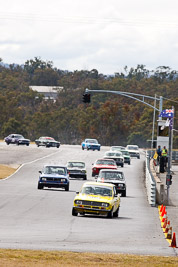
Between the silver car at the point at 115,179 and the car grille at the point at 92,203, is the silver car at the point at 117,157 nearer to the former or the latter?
the silver car at the point at 115,179

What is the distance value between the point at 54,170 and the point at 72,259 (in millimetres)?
23799

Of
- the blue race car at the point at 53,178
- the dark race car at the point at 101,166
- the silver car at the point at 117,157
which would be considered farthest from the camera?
the silver car at the point at 117,157

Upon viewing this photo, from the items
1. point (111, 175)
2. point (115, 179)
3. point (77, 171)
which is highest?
point (111, 175)

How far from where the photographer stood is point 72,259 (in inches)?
587

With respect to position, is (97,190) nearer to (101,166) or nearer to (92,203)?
(92,203)

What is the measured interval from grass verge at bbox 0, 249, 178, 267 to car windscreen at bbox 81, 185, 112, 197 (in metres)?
10.0

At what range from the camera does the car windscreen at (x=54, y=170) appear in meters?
38.4

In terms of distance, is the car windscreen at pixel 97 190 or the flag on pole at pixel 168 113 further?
the flag on pole at pixel 168 113

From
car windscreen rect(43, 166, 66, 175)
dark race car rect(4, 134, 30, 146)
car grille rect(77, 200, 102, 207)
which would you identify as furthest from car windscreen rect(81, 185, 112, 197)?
dark race car rect(4, 134, 30, 146)

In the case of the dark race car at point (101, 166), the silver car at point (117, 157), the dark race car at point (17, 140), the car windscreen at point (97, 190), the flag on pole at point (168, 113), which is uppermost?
the flag on pole at point (168, 113)

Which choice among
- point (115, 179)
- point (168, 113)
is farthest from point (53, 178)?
point (168, 113)

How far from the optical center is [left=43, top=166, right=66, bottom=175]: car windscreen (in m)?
38.4

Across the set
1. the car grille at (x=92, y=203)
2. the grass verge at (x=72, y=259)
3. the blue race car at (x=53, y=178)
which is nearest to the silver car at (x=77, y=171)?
the blue race car at (x=53, y=178)

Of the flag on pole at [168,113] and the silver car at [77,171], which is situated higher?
the flag on pole at [168,113]
